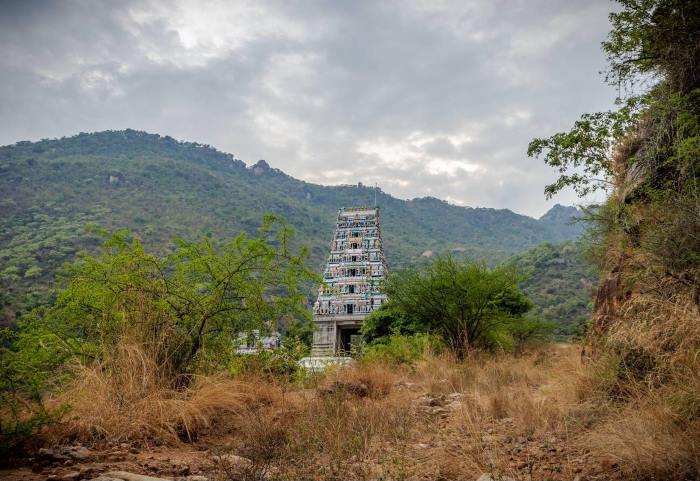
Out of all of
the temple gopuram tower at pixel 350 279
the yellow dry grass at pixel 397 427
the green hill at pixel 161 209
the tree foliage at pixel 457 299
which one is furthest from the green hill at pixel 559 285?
the green hill at pixel 161 209

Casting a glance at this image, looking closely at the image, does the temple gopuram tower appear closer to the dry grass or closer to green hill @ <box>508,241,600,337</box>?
green hill @ <box>508,241,600,337</box>

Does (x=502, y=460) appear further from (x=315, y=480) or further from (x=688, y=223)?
(x=688, y=223)

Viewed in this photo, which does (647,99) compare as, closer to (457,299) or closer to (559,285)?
(457,299)

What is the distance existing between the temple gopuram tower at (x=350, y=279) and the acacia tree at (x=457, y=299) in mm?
15491

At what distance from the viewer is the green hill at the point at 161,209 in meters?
46.0

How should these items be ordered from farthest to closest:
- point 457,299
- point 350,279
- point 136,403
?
point 350,279 < point 457,299 < point 136,403

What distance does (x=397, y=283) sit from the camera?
13070mm

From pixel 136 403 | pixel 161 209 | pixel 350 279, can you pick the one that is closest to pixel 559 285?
pixel 350 279

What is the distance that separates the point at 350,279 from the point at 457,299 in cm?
1991

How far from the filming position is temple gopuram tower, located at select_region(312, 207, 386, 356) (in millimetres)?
30094

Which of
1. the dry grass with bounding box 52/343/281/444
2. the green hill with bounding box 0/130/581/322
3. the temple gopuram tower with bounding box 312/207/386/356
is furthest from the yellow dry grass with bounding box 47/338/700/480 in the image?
the temple gopuram tower with bounding box 312/207/386/356

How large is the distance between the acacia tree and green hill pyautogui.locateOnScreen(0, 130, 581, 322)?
15868 mm

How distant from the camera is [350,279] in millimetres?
31453

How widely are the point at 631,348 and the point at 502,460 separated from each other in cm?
223
